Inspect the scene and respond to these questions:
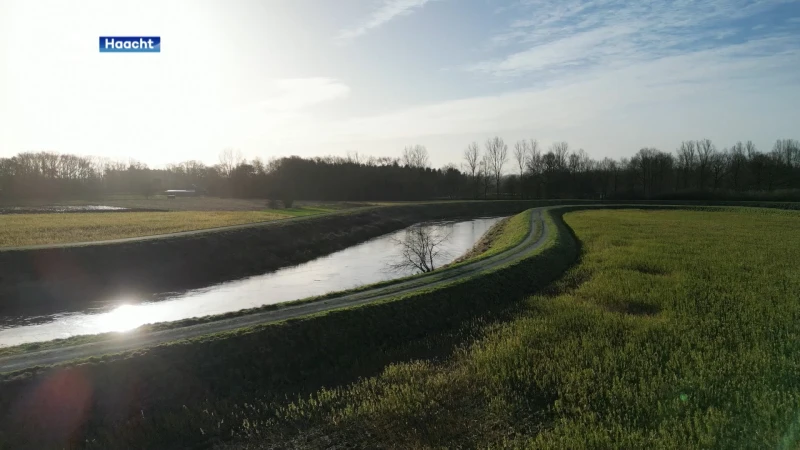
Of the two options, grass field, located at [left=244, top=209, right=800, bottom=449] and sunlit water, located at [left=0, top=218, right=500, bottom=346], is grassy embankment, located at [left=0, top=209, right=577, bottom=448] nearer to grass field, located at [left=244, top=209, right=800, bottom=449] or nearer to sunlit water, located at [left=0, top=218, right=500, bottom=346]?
grass field, located at [left=244, top=209, right=800, bottom=449]

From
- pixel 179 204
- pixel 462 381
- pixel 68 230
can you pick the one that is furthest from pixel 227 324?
pixel 179 204

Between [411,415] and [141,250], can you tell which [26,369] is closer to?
[411,415]

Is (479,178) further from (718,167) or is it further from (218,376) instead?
(218,376)

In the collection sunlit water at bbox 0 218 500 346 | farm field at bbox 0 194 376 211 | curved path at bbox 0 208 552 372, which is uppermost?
farm field at bbox 0 194 376 211

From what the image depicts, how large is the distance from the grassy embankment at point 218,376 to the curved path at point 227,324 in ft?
2.20

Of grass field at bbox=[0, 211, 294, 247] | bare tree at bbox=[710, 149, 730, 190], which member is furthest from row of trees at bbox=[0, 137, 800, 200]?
grass field at bbox=[0, 211, 294, 247]

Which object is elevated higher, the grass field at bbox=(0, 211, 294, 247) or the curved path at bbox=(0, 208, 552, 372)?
the grass field at bbox=(0, 211, 294, 247)

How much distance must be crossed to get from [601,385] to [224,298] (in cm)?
1706

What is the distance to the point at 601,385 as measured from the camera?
30.3ft

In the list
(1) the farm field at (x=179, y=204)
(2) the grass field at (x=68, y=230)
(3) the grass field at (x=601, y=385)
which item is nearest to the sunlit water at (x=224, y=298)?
(3) the grass field at (x=601, y=385)

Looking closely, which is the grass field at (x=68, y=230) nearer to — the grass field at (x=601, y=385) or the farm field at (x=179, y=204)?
the farm field at (x=179, y=204)

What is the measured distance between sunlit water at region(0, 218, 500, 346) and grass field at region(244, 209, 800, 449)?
10.8 meters

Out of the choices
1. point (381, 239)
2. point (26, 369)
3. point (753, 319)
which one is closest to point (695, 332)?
point (753, 319)

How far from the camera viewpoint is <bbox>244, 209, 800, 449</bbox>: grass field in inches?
298
